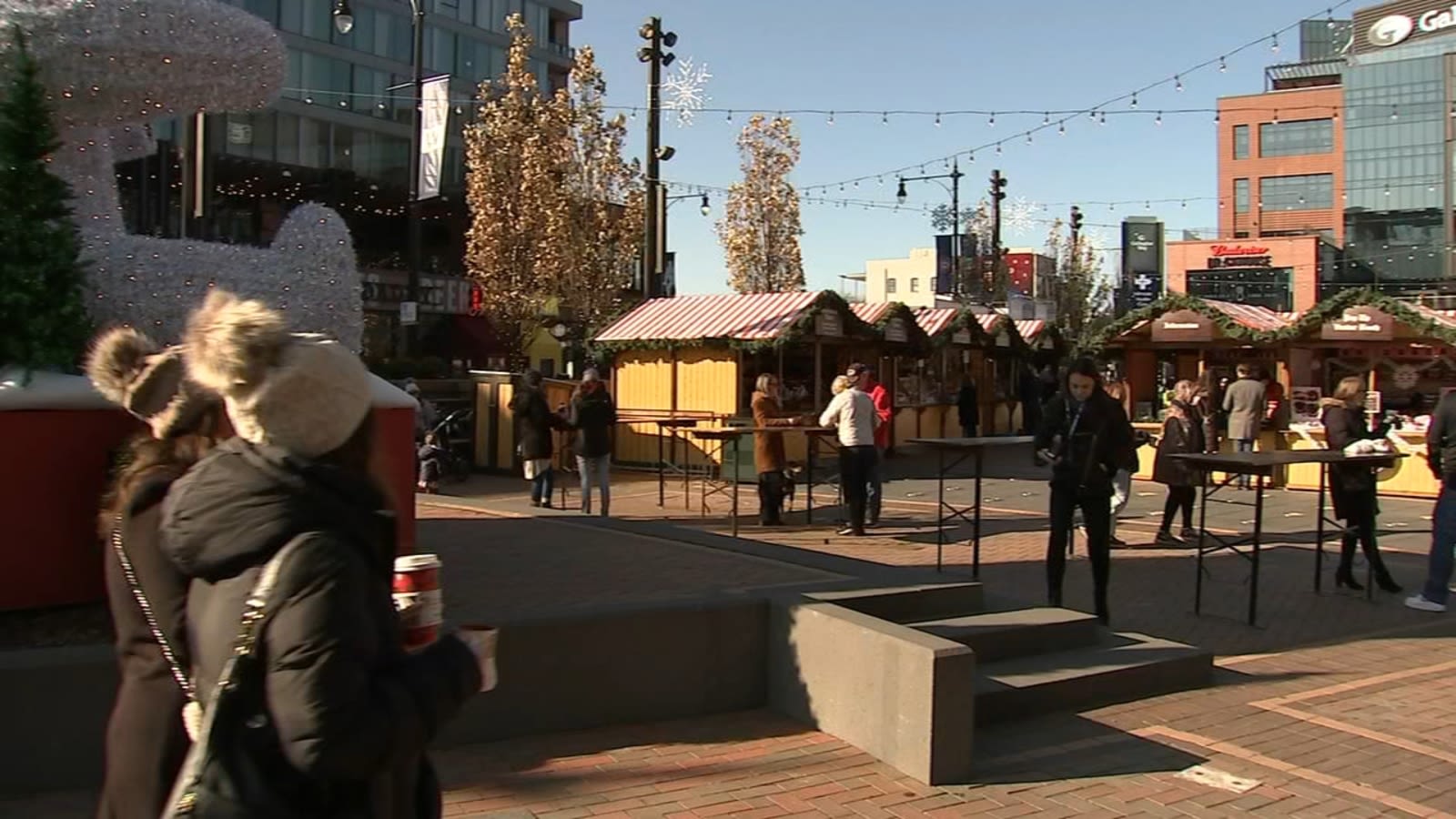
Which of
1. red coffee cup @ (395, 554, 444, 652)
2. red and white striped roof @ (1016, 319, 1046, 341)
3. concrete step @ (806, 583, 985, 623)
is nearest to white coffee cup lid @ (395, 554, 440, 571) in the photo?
red coffee cup @ (395, 554, 444, 652)

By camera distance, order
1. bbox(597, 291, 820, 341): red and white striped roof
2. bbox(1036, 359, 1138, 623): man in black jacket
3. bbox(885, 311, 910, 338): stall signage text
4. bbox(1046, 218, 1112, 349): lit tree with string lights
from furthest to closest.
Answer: bbox(1046, 218, 1112, 349): lit tree with string lights → bbox(885, 311, 910, 338): stall signage text → bbox(597, 291, 820, 341): red and white striped roof → bbox(1036, 359, 1138, 623): man in black jacket

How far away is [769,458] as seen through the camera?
12281 mm

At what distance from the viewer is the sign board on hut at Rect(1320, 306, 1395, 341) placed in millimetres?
17922

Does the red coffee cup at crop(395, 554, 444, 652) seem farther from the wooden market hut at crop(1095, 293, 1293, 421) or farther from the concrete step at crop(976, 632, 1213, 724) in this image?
the wooden market hut at crop(1095, 293, 1293, 421)

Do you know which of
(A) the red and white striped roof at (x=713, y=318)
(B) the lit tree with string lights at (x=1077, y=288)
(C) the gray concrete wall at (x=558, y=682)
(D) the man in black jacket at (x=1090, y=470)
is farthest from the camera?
(B) the lit tree with string lights at (x=1077, y=288)

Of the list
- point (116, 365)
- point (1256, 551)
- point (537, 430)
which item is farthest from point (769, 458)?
point (116, 365)

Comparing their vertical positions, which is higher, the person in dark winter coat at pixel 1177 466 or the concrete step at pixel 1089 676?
the person in dark winter coat at pixel 1177 466

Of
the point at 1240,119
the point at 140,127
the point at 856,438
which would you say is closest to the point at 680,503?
the point at 856,438

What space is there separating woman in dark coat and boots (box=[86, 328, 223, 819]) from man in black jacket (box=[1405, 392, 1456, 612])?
333 inches

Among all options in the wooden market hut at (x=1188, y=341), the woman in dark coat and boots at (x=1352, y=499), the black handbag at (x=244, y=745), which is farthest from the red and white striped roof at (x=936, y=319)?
the black handbag at (x=244, y=745)

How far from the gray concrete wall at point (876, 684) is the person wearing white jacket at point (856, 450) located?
5.87m

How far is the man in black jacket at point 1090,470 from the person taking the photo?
7590 millimetres

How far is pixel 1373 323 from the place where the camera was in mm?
17953

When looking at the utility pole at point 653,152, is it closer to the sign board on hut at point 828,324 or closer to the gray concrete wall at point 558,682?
the sign board on hut at point 828,324
